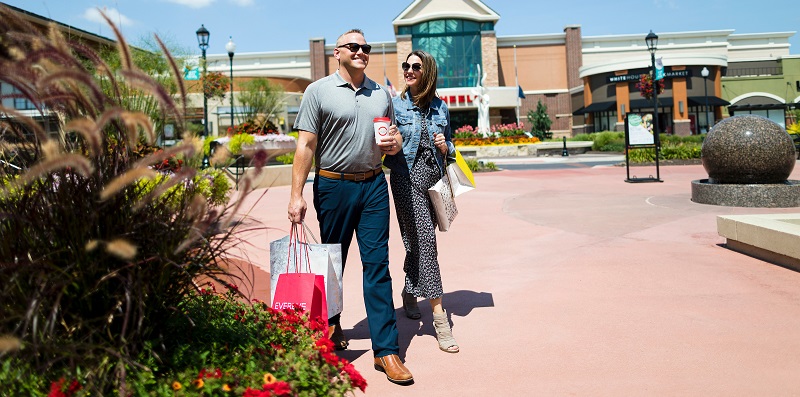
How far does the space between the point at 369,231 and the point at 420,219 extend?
58 centimetres

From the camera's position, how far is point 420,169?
4496 millimetres

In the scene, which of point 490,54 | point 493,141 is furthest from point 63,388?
point 490,54

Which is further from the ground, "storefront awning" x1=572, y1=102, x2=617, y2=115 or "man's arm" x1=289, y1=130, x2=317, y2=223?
"storefront awning" x1=572, y1=102, x2=617, y2=115

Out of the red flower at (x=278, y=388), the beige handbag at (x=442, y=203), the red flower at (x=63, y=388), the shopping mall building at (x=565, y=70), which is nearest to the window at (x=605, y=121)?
the shopping mall building at (x=565, y=70)

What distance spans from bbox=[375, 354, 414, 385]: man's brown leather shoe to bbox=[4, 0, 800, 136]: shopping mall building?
2112 inches

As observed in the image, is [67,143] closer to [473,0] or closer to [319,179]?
[319,179]

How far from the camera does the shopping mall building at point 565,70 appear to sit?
59094mm

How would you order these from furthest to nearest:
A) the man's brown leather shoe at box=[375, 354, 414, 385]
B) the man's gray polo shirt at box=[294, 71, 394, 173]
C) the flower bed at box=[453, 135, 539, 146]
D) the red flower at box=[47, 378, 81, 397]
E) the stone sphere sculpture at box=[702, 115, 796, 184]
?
1. the flower bed at box=[453, 135, 539, 146]
2. the stone sphere sculpture at box=[702, 115, 796, 184]
3. the man's gray polo shirt at box=[294, 71, 394, 173]
4. the man's brown leather shoe at box=[375, 354, 414, 385]
5. the red flower at box=[47, 378, 81, 397]

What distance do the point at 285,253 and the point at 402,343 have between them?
116cm

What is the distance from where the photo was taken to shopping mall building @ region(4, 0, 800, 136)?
59.1 metres

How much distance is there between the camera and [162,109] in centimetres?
223

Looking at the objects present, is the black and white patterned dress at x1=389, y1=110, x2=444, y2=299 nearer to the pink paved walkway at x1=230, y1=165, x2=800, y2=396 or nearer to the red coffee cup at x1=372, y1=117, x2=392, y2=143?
the pink paved walkway at x1=230, y1=165, x2=800, y2=396

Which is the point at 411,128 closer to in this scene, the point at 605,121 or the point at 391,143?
the point at 391,143

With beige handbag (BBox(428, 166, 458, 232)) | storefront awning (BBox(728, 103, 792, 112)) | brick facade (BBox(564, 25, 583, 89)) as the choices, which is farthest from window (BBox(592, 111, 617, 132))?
beige handbag (BBox(428, 166, 458, 232))
